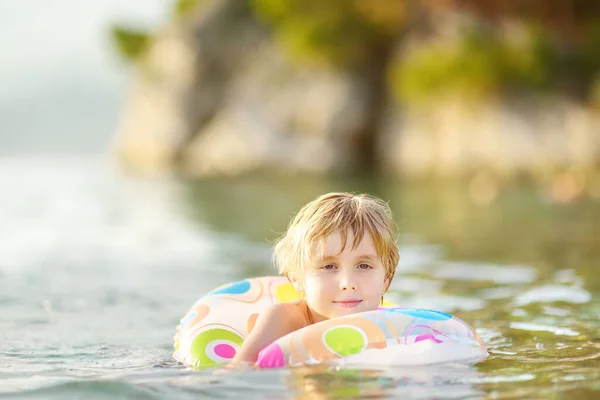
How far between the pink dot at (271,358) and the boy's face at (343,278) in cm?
24

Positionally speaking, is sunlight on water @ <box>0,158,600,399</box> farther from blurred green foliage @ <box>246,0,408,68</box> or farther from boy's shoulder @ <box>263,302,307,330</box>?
blurred green foliage @ <box>246,0,408,68</box>

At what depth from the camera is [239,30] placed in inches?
1206

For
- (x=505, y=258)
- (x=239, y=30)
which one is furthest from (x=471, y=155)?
(x=505, y=258)

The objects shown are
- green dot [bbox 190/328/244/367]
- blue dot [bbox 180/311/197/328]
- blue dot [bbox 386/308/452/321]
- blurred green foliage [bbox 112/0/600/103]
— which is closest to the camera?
blue dot [bbox 386/308/452/321]

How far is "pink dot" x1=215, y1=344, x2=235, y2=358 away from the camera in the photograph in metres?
4.16

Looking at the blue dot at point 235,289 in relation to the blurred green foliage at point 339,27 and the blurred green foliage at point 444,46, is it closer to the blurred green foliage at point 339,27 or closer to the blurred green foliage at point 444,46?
the blurred green foliage at point 444,46

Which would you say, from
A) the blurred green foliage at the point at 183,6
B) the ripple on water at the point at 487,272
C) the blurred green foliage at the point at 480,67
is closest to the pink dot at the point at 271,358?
the ripple on water at the point at 487,272

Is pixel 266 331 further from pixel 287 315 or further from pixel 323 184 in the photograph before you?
pixel 323 184

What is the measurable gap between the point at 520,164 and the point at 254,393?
1827 cm

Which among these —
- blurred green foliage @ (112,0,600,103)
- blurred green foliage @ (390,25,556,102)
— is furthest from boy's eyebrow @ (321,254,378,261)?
blurred green foliage @ (390,25,556,102)

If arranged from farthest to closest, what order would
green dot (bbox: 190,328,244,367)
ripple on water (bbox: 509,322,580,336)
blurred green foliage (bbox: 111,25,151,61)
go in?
blurred green foliage (bbox: 111,25,151,61) → ripple on water (bbox: 509,322,580,336) → green dot (bbox: 190,328,244,367)

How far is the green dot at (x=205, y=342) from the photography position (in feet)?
13.5

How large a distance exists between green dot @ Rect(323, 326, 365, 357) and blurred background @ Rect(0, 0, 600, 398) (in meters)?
0.14

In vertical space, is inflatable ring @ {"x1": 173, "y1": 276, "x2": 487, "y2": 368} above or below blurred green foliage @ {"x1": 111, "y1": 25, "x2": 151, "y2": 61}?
below
